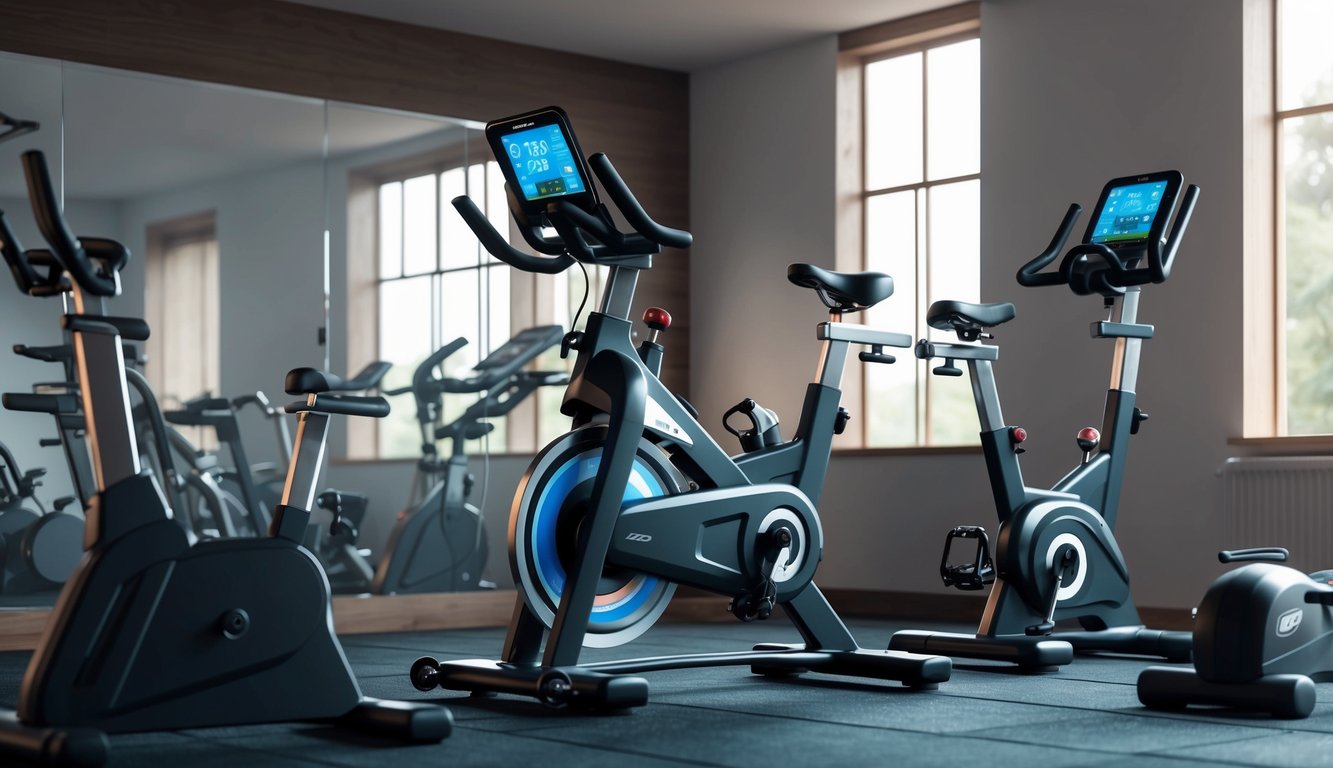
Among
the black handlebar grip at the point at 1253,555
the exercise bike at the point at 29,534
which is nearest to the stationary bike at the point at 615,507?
the black handlebar grip at the point at 1253,555

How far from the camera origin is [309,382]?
3.18 metres

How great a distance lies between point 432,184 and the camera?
21.5 feet

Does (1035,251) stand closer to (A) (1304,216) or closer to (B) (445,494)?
(A) (1304,216)

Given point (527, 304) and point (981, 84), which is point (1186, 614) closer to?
point (981, 84)

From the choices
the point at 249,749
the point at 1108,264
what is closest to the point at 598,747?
the point at 249,749

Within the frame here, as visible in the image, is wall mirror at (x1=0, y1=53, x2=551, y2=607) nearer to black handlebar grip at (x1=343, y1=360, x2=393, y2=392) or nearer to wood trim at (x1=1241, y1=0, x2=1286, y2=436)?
black handlebar grip at (x1=343, y1=360, x2=393, y2=392)

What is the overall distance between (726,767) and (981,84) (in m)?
4.55

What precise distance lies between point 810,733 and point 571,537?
807 mm

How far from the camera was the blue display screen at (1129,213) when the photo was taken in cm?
478

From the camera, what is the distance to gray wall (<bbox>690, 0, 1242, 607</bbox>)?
19.0ft

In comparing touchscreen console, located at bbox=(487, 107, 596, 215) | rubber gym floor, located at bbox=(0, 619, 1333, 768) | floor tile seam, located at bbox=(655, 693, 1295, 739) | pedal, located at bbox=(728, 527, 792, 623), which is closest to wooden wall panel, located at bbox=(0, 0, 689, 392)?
rubber gym floor, located at bbox=(0, 619, 1333, 768)

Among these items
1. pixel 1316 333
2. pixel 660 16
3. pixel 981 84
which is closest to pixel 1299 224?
pixel 1316 333

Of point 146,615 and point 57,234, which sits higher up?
point 57,234

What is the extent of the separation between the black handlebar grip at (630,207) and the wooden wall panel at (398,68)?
319cm
